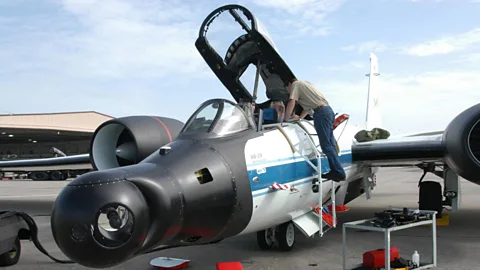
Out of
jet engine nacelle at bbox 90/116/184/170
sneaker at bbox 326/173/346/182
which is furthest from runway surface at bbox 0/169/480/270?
jet engine nacelle at bbox 90/116/184/170

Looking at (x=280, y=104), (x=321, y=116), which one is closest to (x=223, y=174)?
(x=321, y=116)

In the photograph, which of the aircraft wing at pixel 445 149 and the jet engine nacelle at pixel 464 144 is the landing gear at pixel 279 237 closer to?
the aircraft wing at pixel 445 149

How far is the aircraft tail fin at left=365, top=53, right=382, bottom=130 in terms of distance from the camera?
13511 mm

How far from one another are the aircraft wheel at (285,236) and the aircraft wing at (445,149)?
1.96 meters

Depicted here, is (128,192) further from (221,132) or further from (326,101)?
(326,101)

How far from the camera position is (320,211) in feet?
18.9

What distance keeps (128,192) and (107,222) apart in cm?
31

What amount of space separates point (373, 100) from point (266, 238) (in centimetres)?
905

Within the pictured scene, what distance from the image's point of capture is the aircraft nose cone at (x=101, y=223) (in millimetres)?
3303

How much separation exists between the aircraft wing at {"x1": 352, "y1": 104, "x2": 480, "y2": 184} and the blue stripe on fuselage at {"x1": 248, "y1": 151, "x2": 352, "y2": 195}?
1.86 metres

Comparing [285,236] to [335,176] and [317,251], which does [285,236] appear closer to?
[317,251]

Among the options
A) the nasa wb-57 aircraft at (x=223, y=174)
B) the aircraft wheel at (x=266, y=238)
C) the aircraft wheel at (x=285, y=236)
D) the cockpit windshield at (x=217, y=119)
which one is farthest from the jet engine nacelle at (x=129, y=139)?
the aircraft wheel at (x=285, y=236)

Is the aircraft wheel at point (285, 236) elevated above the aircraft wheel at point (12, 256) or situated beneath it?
elevated above

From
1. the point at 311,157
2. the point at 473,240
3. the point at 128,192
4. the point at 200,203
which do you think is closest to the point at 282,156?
the point at 311,157
